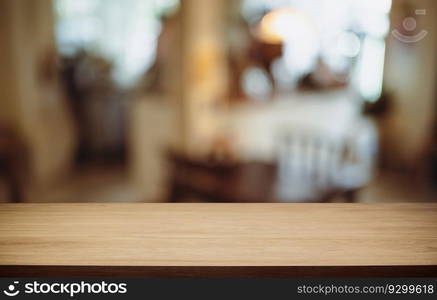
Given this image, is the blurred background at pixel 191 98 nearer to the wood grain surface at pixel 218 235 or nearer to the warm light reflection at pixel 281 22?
the warm light reflection at pixel 281 22

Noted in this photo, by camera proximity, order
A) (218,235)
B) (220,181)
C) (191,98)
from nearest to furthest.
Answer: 1. (218,235)
2. (220,181)
3. (191,98)

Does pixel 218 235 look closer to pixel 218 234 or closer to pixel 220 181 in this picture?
pixel 218 234

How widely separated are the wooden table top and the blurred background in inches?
95.3

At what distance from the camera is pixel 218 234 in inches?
27.9

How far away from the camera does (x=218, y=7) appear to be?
5.82 metres

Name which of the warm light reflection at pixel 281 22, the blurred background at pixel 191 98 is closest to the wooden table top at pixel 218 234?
the blurred background at pixel 191 98

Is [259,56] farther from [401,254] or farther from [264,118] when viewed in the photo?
[401,254]

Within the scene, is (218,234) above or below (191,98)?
below

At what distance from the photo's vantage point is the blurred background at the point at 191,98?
421 centimetres

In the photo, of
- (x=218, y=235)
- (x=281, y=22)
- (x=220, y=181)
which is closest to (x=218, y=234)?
(x=218, y=235)

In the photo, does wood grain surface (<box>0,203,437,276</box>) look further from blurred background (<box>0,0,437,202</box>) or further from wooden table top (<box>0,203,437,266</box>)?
blurred background (<box>0,0,437,202</box>)

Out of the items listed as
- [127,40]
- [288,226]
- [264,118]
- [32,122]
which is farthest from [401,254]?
[127,40]

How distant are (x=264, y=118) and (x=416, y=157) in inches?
63.4

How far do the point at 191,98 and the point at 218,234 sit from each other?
420 cm
